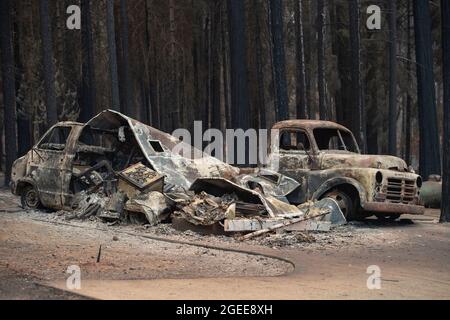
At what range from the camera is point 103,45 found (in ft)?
131

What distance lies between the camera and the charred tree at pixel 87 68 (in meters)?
28.7

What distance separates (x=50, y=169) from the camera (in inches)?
660

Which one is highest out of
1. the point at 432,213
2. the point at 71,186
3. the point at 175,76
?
the point at 175,76

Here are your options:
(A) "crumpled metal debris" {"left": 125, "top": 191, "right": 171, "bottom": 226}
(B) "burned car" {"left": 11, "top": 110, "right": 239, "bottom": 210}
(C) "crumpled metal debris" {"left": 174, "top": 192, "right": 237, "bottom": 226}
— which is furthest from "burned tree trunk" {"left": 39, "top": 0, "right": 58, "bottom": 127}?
(C) "crumpled metal debris" {"left": 174, "top": 192, "right": 237, "bottom": 226}

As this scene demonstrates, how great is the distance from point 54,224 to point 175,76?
973 inches

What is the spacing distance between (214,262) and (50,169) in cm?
727

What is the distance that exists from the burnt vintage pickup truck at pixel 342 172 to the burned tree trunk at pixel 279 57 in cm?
640

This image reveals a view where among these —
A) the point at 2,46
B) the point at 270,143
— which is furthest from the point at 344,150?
the point at 2,46

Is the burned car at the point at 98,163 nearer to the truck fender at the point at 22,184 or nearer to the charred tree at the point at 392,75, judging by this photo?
the truck fender at the point at 22,184

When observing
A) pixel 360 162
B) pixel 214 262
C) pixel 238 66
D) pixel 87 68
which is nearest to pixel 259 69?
pixel 87 68

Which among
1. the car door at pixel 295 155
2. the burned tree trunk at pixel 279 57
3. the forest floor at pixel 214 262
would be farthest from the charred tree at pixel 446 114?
the burned tree trunk at pixel 279 57

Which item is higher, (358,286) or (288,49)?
(288,49)
